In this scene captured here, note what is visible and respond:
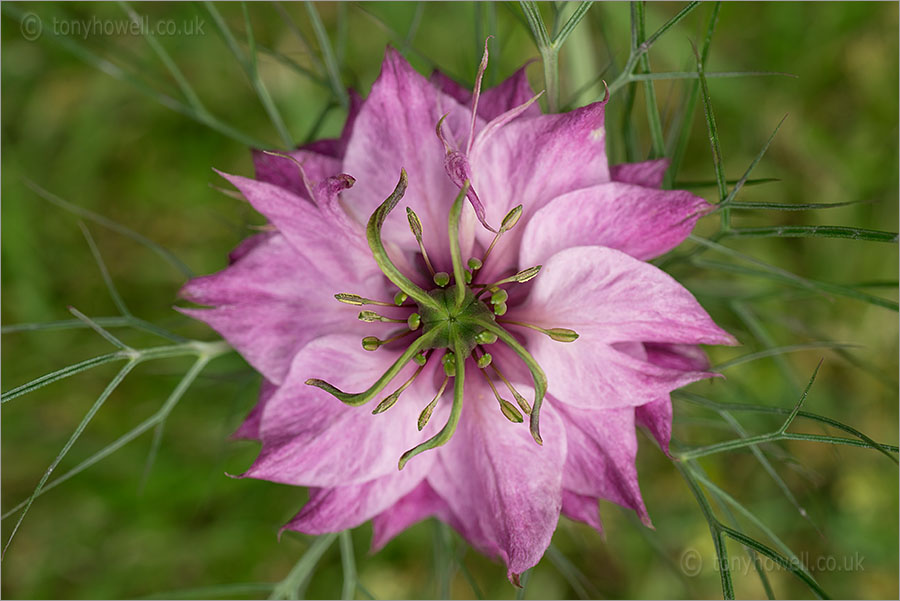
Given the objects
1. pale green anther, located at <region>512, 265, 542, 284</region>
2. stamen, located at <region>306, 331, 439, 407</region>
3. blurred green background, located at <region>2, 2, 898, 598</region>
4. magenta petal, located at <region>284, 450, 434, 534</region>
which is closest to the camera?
stamen, located at <region>306, 331, 439, 407</region>

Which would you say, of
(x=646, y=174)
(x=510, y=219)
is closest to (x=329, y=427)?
(x=510, y=219)

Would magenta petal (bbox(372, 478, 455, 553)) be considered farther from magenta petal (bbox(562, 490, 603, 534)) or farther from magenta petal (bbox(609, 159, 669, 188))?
magenta petal (bbox(609, 159, 669, 188))

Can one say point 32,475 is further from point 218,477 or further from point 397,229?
point 397,229

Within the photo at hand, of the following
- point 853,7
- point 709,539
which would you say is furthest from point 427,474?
point 853,7

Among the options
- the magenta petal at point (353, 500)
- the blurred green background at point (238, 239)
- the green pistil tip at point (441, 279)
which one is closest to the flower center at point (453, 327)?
the green pistil tip at point (441, 279)

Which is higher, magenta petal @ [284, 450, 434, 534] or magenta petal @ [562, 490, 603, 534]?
magenta petal @ [284, 450, 434, 534]

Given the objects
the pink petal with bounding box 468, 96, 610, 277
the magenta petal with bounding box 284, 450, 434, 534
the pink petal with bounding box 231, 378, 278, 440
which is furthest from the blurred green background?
the pink petal with bounding box 468, 96, 610, 277

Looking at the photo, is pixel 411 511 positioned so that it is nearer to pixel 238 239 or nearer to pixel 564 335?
pixel 564 335
